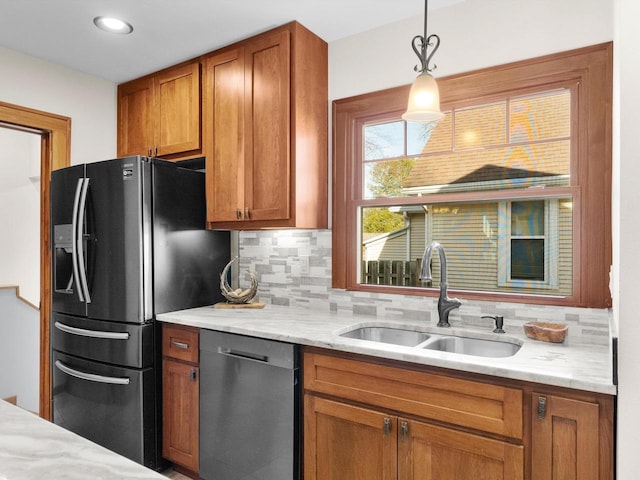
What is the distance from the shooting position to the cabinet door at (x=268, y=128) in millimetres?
2445

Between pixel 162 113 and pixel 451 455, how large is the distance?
2.75 metres

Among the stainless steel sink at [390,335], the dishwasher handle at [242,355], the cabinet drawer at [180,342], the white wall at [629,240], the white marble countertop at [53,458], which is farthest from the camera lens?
the cabinet drawer at [180,342]

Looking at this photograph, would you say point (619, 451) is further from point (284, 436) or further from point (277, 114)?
point (277, 114)

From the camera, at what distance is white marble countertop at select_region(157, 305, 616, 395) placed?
1438 millimetres

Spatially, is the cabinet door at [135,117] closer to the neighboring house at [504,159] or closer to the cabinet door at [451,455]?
the neighboring house at [504,159]

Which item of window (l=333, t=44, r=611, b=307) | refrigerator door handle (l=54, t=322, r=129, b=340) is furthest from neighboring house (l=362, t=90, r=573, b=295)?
refrigerator door handle (l=54, t=322, r=129, b=340)

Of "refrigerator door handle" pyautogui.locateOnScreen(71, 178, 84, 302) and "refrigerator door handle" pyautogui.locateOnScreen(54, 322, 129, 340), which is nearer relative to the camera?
"refrigerator door handle" pyautogui.locateOnScreen(54, 322, 129, 340)

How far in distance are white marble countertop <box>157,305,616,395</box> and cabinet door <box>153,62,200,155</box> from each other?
1152mm

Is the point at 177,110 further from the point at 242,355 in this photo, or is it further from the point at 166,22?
the point at 242,355

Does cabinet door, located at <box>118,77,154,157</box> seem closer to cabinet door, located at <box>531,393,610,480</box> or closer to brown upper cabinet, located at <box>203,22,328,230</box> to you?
brown upper cabinet, located at <box>203,22,328,230</box>

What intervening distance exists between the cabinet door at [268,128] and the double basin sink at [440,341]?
2.62ft

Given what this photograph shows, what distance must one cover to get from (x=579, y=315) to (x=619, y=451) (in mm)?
784

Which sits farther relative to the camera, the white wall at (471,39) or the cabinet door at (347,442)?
the white wall at (471,39)

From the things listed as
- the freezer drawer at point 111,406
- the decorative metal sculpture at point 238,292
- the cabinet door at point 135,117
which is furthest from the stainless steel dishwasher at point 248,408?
the cabinet door at point 135,117
